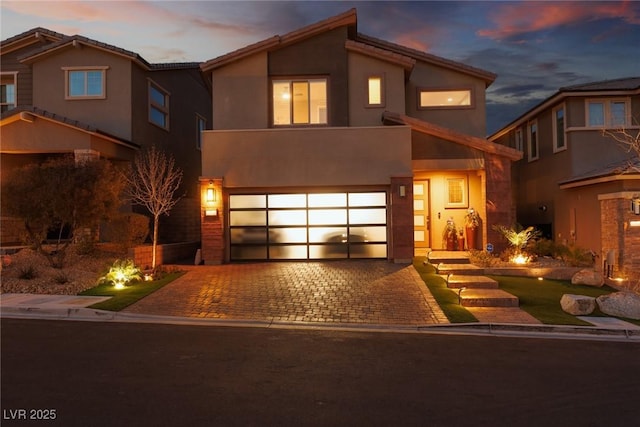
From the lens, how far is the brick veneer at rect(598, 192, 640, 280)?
48.7 feet

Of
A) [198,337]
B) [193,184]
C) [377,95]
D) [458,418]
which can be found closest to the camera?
[458,418]

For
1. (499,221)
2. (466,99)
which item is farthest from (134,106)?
(499,221)

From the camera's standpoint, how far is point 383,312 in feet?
33.4

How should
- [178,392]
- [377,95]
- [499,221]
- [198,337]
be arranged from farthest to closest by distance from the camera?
[377,95]
[499,221]
[198,337]
[178,392]

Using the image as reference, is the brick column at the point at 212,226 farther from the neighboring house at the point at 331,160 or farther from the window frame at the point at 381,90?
the window frame at the point at 381,90

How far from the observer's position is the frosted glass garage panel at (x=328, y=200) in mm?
16781

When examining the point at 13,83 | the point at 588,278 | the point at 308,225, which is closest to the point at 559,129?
the point at 588,278

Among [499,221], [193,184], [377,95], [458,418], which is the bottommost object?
[458,418]

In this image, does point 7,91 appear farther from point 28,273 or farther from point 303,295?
point 303,295

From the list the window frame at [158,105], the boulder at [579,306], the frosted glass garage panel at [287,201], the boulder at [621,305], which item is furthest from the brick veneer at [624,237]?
the window frame at [158,105]

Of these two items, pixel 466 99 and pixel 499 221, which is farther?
pixel 466 99

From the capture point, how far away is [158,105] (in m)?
22.0

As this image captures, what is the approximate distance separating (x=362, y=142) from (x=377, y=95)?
2699mm

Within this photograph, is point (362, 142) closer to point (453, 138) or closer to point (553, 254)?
point (453, 138)
